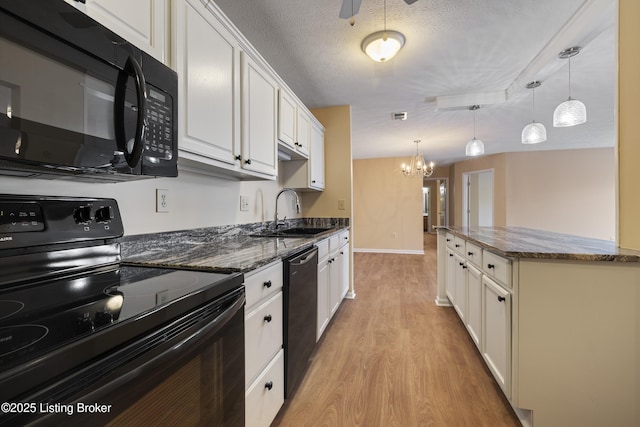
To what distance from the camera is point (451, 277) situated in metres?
2.71

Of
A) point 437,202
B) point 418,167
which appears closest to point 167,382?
point 418,167

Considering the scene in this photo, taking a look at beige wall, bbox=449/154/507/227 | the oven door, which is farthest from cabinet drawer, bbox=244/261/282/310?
beige wall, bbox=449/154/507/227

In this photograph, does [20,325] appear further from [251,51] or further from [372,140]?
[372,140]

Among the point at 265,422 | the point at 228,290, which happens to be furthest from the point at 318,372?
the point at 228,290

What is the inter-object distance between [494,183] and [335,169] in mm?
5301

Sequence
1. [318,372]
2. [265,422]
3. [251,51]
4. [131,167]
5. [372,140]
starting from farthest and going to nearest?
[372,140], [318,372], [251,51], [265,422], [131,167]

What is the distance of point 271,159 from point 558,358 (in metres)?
1.95

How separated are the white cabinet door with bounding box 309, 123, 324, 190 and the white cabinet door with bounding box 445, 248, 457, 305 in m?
1.56

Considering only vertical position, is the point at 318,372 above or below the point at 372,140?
below

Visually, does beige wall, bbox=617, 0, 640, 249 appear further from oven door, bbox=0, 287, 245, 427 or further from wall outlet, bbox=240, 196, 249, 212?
wall outlet, bbox=240, 196, 249, 212

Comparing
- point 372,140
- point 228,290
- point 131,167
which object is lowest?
point 228,290

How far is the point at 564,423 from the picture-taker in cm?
126

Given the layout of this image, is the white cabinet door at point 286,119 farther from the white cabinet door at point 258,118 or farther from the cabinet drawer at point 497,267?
the cabinet drawer at point 497,267

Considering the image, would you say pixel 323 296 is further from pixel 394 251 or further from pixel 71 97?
pixel 394 251
